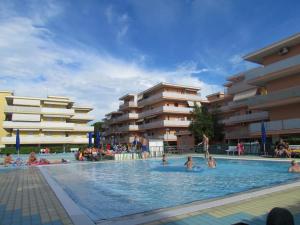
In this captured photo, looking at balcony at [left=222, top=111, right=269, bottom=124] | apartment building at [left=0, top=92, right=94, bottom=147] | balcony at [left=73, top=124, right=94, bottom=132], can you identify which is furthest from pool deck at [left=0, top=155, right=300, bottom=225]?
balcony at [left=73, top=124, right=94, bottom=132]

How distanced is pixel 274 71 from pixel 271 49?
3046 mm

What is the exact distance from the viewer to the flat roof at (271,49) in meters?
32.5

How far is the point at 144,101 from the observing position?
6656cm

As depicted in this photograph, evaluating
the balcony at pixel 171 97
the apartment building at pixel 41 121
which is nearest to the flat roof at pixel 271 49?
the balcony at pixel 171 97

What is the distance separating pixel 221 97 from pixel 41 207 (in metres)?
54.7

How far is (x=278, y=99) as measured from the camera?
1314 inches

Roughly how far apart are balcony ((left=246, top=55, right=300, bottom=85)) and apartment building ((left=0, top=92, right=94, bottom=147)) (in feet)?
136

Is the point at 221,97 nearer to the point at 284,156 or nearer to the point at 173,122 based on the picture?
the point at 173,122

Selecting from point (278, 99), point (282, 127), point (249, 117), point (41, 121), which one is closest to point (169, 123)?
point (249, 117)

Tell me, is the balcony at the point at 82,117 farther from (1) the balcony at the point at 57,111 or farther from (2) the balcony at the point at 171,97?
(2) the balcony at the point at 171,97

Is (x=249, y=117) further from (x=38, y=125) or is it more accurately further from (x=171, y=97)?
(x=38, y=125)

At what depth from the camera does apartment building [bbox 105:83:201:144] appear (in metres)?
57.6

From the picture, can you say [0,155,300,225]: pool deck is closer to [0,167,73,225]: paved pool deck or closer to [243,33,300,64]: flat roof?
[0,167,73,225]: paved pool deck

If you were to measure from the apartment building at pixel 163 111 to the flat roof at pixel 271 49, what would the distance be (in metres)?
16.9
